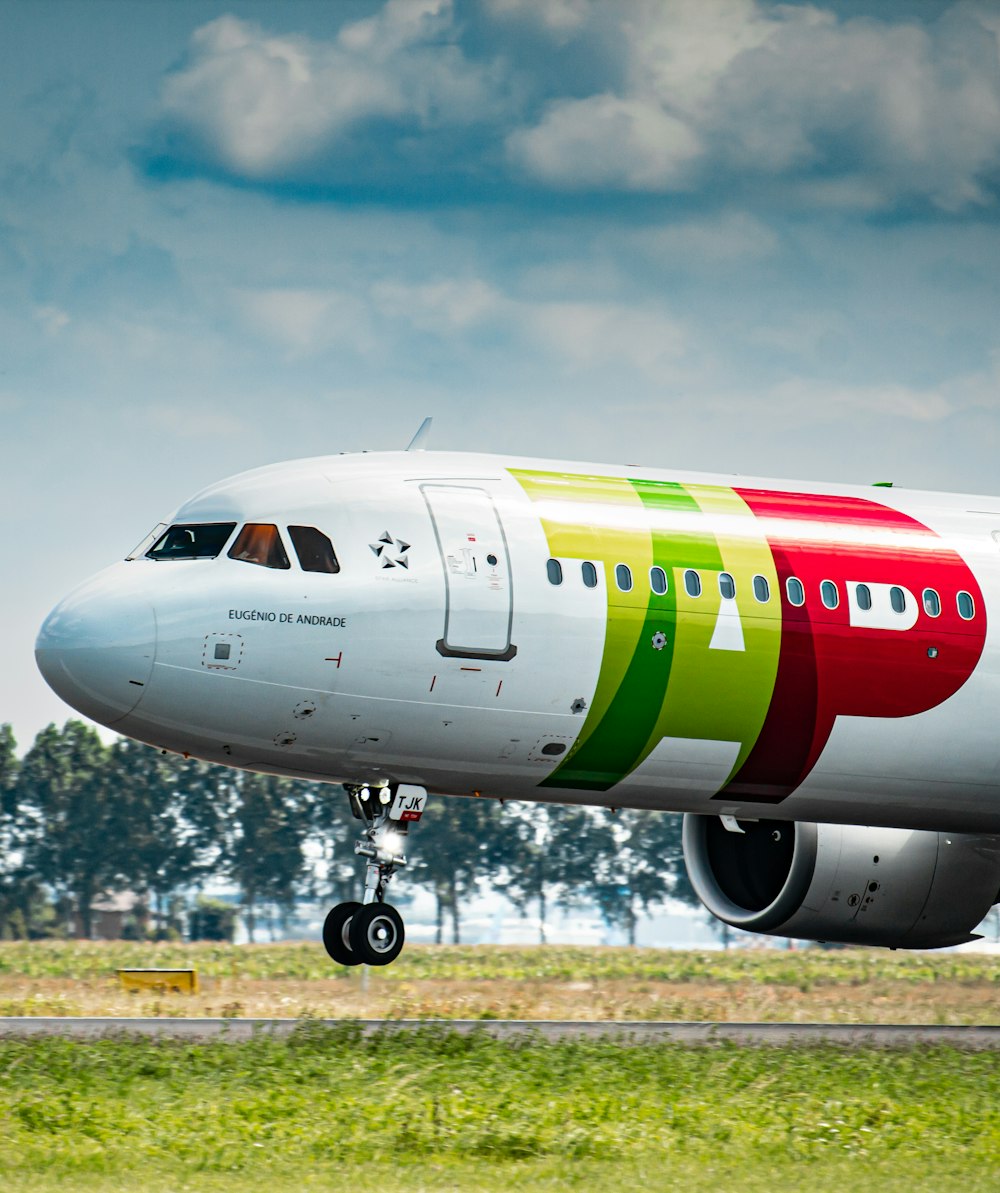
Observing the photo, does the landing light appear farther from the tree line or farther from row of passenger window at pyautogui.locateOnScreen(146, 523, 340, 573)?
the tree line

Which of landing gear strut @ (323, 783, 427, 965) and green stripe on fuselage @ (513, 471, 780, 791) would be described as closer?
landing gear strut @ (323, 783, 427, 965)

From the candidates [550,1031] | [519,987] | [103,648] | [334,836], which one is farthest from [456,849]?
[103,648]

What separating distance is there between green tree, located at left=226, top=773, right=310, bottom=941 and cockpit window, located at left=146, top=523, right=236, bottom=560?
90.7 metres

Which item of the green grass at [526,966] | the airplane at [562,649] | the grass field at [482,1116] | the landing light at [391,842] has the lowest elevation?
the green grass at [526,966]

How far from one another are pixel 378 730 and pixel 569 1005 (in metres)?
10.9

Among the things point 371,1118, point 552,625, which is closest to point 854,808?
point 552,625

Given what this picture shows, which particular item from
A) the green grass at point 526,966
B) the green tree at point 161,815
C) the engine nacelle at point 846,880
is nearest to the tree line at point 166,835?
the green tree at point 161,815

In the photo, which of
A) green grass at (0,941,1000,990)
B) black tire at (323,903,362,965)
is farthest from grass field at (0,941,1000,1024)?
black tire at (323,903,362,965)

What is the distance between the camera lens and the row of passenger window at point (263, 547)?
57.9 ft

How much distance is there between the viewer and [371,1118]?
1341cm

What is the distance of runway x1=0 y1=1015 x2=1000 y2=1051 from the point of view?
17406 mm

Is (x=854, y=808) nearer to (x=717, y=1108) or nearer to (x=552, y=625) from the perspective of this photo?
(x=552, y=625)

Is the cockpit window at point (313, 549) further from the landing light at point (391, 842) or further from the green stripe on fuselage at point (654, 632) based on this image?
the landing light at point (391, 842)

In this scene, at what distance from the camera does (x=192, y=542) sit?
1798cm
